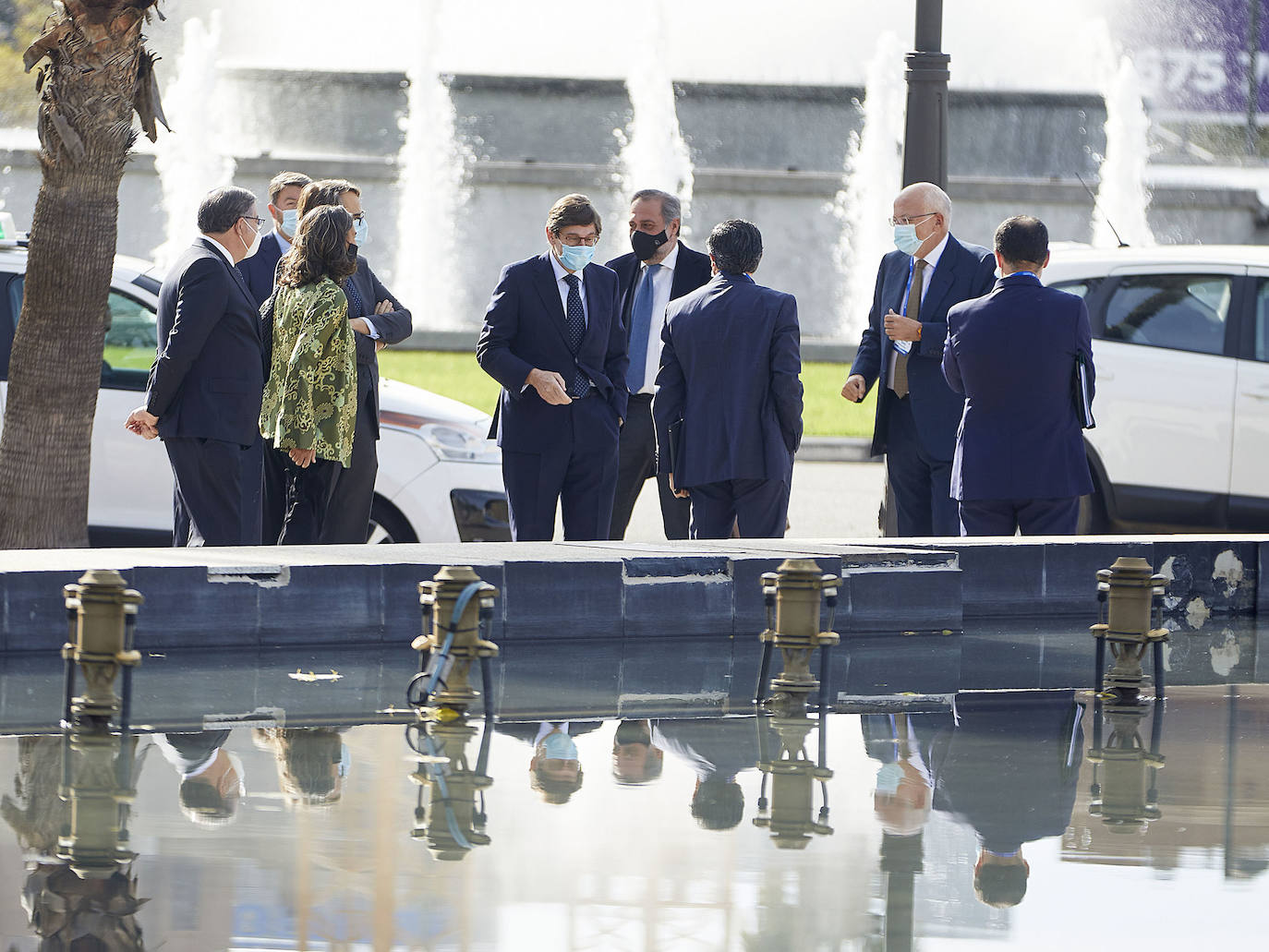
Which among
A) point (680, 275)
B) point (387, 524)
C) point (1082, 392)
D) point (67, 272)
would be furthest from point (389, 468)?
point (1082, 392)

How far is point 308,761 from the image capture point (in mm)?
5934

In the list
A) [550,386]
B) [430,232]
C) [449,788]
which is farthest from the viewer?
[430,232]

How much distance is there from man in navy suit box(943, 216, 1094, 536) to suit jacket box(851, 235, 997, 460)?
0.41m

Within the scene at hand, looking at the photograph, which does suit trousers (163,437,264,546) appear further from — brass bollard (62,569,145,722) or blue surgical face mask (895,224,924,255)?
blue surgical face mask (895,224,924,255)

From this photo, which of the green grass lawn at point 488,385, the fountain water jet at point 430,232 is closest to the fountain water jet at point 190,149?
the fountain water jet at point 430,232

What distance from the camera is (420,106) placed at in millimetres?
29547

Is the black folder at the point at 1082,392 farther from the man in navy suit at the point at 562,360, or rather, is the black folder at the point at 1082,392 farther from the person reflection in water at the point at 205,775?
the person reflection in water at the point at 205,775

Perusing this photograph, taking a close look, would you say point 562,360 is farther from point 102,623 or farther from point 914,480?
point 102,623

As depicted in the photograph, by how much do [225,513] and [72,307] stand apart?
1.77 metres

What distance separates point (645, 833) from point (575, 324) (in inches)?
149

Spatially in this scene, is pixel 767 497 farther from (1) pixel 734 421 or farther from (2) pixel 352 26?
(2) pixel 352 26

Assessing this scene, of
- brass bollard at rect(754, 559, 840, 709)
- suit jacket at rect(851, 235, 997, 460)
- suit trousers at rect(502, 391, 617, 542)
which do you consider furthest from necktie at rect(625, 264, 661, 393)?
brass bollard at rect(754, 559, 840, 709)

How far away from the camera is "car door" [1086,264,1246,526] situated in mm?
10672

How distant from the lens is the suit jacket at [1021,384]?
26.4ft
